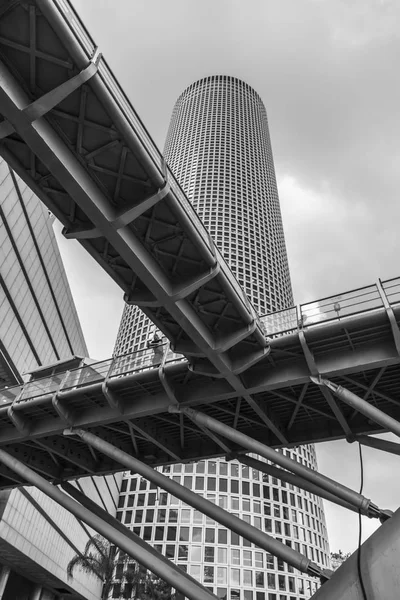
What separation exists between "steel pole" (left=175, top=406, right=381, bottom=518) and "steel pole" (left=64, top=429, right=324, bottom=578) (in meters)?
2.11

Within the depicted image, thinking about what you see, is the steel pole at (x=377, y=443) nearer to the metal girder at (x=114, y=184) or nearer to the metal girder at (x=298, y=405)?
the metal girder at (x=298, y=405)

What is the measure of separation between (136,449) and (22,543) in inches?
687

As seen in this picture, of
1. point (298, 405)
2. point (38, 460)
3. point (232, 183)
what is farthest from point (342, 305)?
point (232, 183)

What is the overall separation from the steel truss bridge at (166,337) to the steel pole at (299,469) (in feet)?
0.15

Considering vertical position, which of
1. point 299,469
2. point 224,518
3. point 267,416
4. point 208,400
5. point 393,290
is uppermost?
point 393,290

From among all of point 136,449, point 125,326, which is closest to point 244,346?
point 136,449

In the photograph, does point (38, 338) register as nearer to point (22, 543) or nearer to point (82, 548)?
point (22, 543)

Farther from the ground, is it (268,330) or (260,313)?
(260,313)

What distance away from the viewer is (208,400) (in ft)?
53.7

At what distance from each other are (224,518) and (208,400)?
3915mm

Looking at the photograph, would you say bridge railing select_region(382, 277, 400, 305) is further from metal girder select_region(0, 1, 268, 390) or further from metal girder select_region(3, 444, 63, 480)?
metal girder select_region(3, 444, 63, 480)

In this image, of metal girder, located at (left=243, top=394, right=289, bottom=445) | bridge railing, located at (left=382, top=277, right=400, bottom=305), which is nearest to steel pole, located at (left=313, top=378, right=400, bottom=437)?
metal girder, located at (left=243, top=394, right=289, bottom=445)

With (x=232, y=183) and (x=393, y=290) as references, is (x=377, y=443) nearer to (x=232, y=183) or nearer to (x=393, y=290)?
(x=393, y=290)

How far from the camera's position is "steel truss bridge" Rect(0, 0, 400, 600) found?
8.50m
